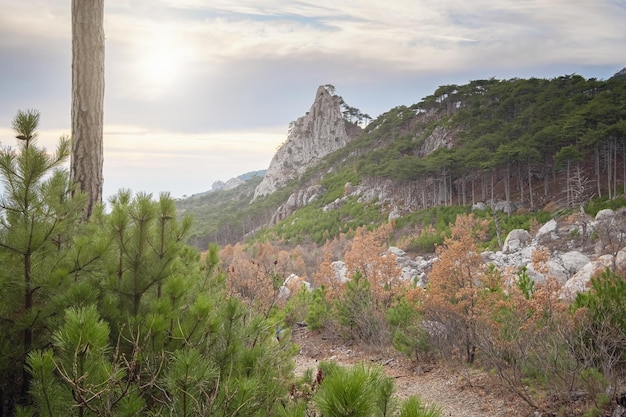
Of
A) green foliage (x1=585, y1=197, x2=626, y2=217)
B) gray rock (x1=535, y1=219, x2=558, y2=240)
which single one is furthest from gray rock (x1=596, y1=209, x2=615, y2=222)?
gray rock (x1=535, y1=219, x2=558, y2=240)

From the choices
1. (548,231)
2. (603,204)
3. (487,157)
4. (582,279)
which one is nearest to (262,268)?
(548,231)

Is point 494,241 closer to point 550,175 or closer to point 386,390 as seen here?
point 550,175

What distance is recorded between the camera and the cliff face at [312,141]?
77438mm

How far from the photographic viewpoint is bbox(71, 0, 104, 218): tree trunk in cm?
456

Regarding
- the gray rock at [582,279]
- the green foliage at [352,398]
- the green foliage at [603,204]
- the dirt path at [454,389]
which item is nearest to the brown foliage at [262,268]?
the dirt path at [454,389]

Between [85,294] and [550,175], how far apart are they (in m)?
35.7

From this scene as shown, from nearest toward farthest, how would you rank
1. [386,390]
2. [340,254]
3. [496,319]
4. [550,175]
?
[386,390] < [496,319] < [340,254] < [550,175]

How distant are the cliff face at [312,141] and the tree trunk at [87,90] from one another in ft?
234

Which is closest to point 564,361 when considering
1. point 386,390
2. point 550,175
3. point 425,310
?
point 425,310

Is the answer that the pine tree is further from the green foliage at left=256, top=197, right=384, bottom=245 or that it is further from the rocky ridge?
the green foliage at left=256, top=197, right=384, bottom=245

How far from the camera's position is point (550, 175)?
3294 centimetres

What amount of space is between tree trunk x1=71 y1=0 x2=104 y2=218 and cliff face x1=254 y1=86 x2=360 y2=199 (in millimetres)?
71268

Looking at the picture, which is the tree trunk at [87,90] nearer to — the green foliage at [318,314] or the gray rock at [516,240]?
the green foliage at [318,314]

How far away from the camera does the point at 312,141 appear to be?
3187 inches
